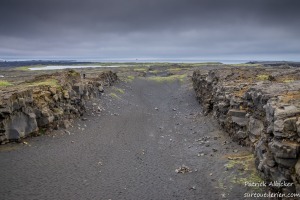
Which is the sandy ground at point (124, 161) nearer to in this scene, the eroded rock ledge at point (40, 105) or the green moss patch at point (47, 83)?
the eroded rock ledge at point (40, 105)

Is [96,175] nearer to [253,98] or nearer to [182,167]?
[182,167]

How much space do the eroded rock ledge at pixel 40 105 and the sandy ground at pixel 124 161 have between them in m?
1.52

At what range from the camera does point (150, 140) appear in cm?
3778

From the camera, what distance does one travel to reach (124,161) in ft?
98.4

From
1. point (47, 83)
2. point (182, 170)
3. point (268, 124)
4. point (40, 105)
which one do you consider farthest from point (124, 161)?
point (47, 83)

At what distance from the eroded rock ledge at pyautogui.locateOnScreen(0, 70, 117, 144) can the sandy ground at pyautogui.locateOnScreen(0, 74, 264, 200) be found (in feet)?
4.97

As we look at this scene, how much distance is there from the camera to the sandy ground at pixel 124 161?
23125 millimetres

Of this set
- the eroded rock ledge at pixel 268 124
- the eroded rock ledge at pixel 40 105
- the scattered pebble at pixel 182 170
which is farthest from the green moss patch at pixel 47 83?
the scattered pebble at pixel 182 170

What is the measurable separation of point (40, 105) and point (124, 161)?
14635 mm

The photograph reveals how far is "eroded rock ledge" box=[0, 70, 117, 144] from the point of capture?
32625 millimetres

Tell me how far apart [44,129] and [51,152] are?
22.0 feet

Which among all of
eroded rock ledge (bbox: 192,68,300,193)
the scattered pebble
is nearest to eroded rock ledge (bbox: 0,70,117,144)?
the scattered pebble

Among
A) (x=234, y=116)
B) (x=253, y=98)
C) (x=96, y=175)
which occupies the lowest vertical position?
(x=96, y=175)

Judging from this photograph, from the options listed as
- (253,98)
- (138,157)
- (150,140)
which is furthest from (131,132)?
(253,98)
